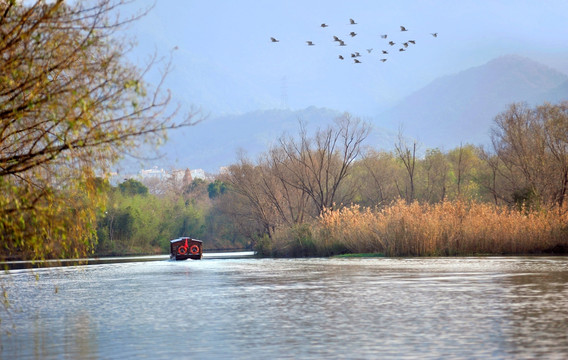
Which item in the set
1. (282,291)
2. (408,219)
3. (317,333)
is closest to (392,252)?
(408,219)

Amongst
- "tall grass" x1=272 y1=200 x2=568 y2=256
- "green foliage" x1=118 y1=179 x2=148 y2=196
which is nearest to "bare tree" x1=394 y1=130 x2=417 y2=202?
"tall grass" x1=272 y1=200 x2=568 y2=256

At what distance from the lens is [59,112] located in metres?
9.18

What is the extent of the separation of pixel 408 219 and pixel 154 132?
24.7m

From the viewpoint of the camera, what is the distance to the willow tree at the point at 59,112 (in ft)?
29.7

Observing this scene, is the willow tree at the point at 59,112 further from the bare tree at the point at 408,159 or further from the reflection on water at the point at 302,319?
the bare tree at the point at 408,159

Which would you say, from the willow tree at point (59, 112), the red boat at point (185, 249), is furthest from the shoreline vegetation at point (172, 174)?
the red boat at point (185, 249)

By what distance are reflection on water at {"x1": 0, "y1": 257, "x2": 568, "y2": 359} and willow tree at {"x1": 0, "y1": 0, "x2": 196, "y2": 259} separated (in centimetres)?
119

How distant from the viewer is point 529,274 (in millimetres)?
20625

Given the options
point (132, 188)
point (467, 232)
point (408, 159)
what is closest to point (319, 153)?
point (408, 159)

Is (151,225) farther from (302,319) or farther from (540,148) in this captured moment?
(302,319)

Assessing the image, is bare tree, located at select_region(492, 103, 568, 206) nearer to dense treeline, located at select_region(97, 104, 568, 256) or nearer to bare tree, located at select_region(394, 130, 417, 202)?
dense treeline, located at select_region(97, 104, 568, 256)

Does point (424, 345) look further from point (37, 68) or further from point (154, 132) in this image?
point (37, 68)

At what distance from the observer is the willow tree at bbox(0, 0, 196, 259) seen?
904 cm

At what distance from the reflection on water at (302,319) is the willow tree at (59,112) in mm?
1187
